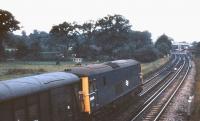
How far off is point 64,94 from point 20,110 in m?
3.65

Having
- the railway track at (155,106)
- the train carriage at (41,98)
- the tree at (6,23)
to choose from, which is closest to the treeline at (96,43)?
the tree at (6,23)

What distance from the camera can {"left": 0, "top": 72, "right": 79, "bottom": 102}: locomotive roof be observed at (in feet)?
36.2

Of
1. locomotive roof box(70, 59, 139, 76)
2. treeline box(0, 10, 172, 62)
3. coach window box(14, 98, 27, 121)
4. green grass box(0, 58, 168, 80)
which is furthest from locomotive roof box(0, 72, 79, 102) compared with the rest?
treeline box(0, 10, 172, 62)

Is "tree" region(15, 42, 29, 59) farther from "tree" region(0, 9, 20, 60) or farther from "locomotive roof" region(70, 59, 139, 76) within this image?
"locomotive roof" region(70, 59, 139, 76)

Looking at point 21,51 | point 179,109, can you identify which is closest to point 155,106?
point 179,109

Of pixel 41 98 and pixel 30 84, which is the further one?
pixel 41 98

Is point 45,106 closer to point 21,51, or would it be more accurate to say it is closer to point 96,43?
point 21,51

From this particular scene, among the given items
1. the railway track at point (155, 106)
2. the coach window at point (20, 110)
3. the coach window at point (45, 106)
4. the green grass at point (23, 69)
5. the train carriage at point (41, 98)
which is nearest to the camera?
the train carriage at point (41, 98)

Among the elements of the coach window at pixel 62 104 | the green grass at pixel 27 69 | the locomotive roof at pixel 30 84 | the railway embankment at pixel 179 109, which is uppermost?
the locomotive roof at pixel 30 84

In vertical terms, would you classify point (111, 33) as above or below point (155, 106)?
above

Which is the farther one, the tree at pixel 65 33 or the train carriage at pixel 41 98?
the tree at pixel 65 33

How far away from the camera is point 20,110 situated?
11469mm

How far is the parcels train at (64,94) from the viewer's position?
1131 cm

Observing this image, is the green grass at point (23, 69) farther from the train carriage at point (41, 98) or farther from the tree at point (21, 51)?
the tree at point (21, 51)
